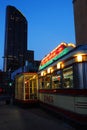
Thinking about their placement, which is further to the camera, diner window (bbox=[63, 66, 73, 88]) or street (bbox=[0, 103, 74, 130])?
diner window (bbox=[63, 66, 73, 88])

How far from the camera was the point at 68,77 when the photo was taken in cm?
1016

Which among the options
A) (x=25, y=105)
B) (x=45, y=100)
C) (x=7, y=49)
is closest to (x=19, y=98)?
(x=25, y=105)

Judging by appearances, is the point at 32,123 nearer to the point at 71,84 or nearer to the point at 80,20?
the point at 71,84

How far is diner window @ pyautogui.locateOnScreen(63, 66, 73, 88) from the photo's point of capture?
9.77 meters

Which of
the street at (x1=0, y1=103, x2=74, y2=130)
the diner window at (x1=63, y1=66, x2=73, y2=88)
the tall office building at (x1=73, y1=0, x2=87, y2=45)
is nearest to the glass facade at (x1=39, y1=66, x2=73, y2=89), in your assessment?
the diner window at (x1=63, y1=66, x2=73, y2=88)

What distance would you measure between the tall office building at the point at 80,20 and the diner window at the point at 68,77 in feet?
96.7

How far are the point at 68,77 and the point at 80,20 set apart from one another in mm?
34011

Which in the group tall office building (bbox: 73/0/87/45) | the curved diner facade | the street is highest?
tall office building (bbox: 73/0/87/45)

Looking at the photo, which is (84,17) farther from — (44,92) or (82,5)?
(44,92)

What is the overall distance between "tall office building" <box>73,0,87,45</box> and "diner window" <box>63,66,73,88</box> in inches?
1161

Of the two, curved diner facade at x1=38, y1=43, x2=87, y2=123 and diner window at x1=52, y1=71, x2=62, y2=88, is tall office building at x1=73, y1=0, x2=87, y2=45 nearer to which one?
diner window at x1=52, y1=71, x2=62, y2=88

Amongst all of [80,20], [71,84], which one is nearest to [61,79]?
[71,84]

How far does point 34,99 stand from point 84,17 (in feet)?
85.0

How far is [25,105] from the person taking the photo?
61.7 ft
